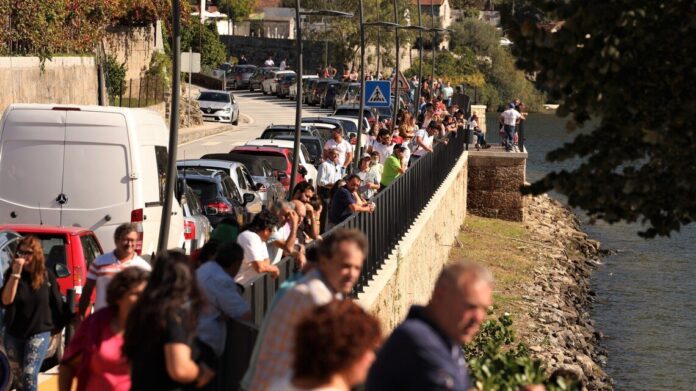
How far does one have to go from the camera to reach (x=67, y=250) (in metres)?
14.3

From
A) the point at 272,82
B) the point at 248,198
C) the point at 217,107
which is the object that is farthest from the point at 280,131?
the point at 272,82

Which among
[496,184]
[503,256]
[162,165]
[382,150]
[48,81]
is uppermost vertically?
[48,81]

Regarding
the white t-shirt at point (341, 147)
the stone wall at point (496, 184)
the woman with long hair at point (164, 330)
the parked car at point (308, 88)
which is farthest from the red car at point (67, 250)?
the parked car at point (308, 88)

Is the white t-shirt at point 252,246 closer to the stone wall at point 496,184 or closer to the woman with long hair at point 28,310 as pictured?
the woman with long hair at point 28,310

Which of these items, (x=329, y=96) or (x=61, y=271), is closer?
(x=61, y=271)

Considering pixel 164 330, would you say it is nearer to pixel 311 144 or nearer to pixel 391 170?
pixel 391 170

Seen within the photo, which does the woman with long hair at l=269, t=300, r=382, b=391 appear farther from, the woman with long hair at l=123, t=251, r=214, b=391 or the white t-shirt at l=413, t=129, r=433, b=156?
the white t-shirt at l=413, t=129, r=433, b=156

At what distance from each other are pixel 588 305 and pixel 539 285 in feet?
5.51

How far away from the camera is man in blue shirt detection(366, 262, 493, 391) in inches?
225

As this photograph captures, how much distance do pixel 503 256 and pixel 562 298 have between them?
3086 mm

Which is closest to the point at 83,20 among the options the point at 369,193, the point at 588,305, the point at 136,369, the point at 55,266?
the point at 588,305

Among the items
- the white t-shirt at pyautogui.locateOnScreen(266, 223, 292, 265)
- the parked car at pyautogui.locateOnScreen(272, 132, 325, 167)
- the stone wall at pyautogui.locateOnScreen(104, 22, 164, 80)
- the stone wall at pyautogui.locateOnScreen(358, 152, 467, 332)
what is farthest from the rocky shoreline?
the stone wall at pyautogui.locateOnScreen(104, 22, 164, 80)

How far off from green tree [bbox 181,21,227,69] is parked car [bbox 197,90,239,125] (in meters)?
19.4

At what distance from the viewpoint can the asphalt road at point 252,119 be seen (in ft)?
144
